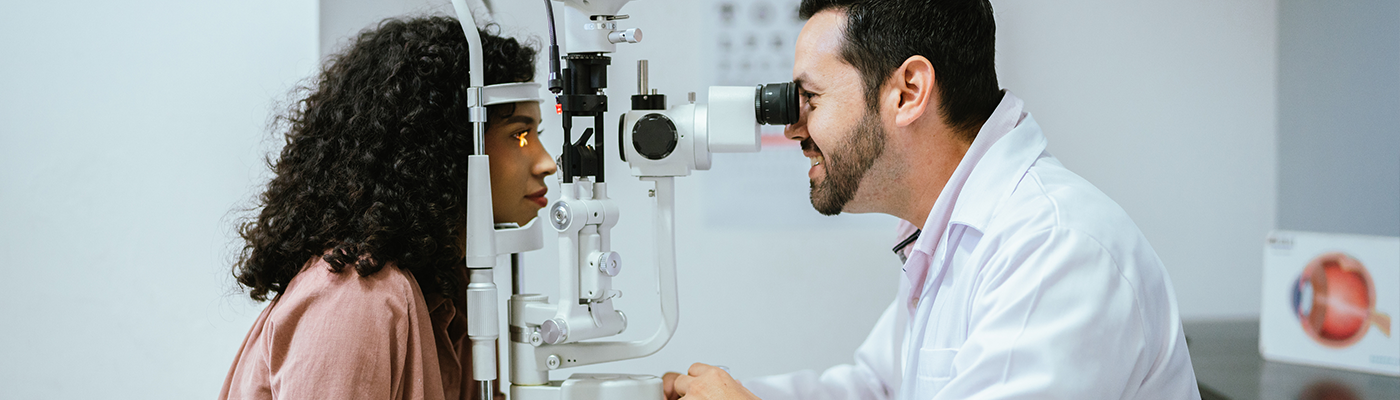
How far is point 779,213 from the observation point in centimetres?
218

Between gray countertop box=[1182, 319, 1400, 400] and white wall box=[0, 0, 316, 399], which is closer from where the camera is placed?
white wall box=[0, 0, 316, 399]

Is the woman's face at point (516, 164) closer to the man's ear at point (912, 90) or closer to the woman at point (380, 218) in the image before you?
the woman at point (380, 218)

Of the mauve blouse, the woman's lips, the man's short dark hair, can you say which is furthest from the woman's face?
the man's short dark hair

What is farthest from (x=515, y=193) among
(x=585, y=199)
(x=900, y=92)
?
(x=900, y=92)

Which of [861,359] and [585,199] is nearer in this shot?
[585,199]

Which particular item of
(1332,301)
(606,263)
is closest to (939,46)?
(606,263)

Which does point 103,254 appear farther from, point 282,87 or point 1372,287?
point 1372,287

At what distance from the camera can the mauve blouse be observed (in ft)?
3.31

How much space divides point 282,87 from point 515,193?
0.80m

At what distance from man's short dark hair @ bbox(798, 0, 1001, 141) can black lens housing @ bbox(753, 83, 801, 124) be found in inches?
5.9

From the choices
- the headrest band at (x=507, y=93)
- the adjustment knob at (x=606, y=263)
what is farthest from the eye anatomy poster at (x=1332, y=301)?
the headrest band at (x=507, y=93)

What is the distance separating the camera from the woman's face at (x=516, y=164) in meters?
1.28

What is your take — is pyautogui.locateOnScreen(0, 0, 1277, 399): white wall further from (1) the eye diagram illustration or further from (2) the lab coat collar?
(2) the lab coat collar

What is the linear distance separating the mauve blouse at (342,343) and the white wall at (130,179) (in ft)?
2.25
